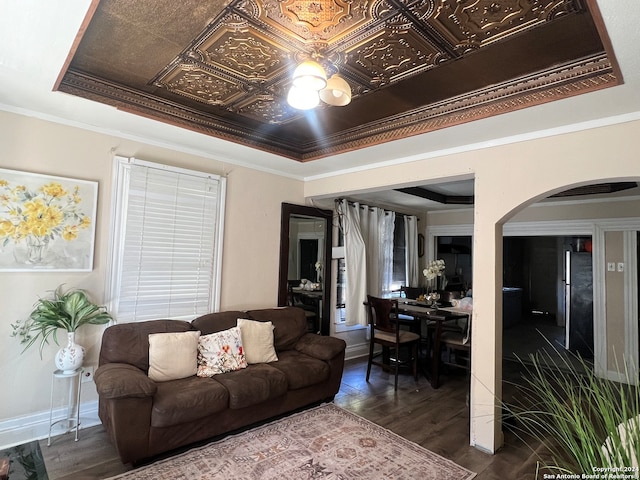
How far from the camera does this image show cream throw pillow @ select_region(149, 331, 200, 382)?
2.86 meters

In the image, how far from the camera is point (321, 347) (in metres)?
3.60

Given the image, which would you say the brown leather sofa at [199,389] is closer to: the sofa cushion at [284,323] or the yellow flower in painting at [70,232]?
the sofa cushion at [284,323]

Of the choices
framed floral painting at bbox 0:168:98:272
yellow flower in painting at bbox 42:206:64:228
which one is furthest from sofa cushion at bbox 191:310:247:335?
yellow flower in painting at bbox 42:206:64:228

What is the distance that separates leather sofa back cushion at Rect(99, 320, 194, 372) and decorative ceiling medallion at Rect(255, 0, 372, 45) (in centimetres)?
252

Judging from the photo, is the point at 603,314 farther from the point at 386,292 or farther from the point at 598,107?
the point at 598,107

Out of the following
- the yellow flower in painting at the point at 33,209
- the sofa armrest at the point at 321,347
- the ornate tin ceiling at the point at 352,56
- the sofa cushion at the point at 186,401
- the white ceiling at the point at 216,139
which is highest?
the ornate tin ceiling at the point at 352,56

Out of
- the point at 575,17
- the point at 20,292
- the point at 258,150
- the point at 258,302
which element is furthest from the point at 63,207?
the point at 575,17

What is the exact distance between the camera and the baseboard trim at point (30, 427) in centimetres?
263

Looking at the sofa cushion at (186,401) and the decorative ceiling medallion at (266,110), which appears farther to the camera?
the decorative ceiling medallion at (266,110)

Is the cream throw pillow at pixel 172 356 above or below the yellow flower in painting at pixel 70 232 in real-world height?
below

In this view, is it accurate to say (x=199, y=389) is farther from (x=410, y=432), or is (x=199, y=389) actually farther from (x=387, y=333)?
(x=387, y=333)

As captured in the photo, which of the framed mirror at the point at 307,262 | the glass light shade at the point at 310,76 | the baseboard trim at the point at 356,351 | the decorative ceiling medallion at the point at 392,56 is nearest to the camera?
the glass light shade at the point at 310,76

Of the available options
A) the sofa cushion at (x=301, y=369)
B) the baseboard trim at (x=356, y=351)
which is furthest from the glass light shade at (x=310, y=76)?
the baseboard trim at (x=356, y=351)

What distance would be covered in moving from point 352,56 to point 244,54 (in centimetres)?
64
